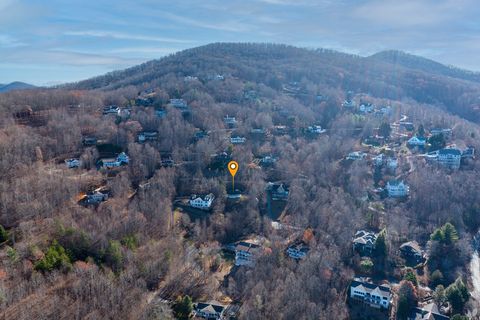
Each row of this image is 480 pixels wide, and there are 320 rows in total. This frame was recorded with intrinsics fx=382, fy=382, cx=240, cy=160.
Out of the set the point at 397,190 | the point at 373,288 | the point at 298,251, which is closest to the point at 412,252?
the point at 373,288

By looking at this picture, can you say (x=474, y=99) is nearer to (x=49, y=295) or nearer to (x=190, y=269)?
(x=190, y=269)

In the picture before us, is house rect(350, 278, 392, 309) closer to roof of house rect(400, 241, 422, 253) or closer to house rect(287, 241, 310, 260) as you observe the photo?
house rect(287, 241, 310, 260)

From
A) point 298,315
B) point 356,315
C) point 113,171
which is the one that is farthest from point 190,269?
point 113,171

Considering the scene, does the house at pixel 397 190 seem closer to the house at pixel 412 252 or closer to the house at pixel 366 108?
the house at pixel 412 252

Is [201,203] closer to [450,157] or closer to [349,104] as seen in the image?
[450,157]

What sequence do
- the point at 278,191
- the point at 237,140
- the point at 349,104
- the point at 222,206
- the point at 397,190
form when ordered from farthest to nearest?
the point at 349,104
the point at 237,140
the point at 397,190
the point at 278,191
the point at 222,206
